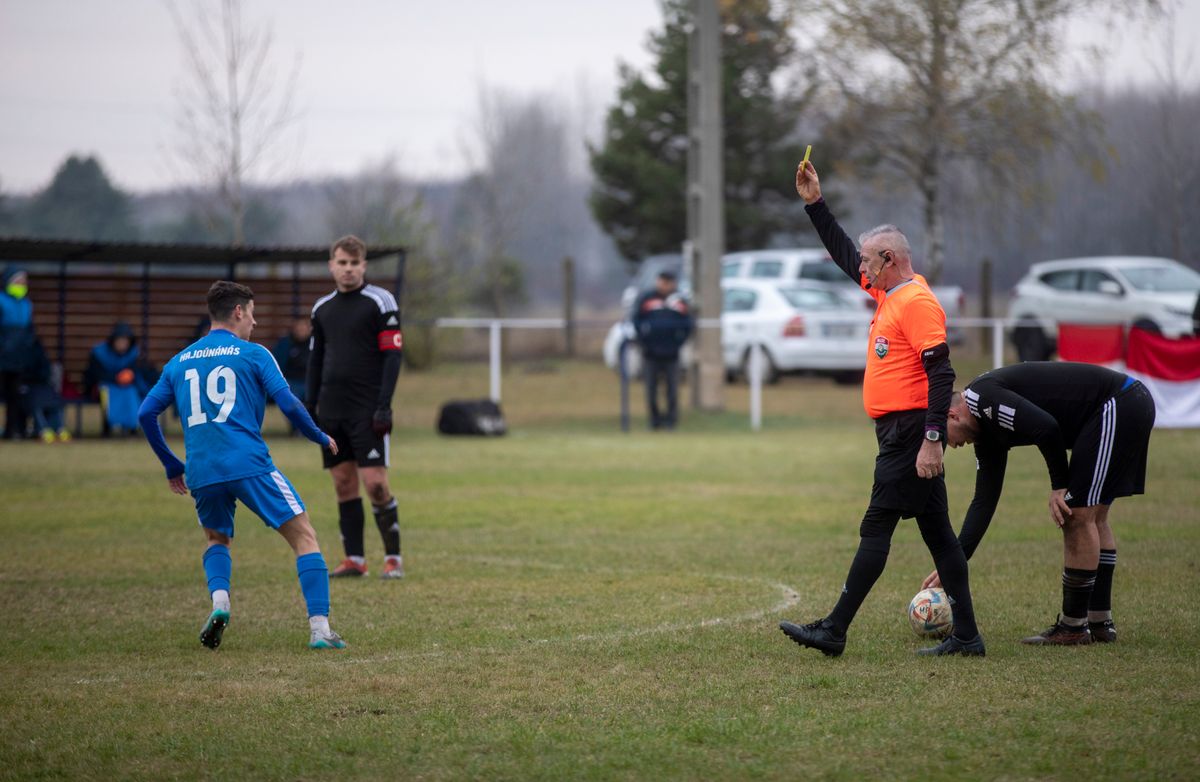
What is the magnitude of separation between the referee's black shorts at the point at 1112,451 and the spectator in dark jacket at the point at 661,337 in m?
14.7

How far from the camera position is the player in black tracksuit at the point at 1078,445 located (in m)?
6.82

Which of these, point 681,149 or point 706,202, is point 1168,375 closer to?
point 706,202

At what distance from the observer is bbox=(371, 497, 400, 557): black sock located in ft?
31.0

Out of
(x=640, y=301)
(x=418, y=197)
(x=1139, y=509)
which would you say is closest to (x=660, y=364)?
(x=640, y=301)

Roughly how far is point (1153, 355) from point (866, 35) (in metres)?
11.9

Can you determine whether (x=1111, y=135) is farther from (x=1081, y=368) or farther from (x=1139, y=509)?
(x=1081, y=368)

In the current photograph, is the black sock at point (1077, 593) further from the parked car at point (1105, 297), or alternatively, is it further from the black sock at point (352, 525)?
the parked car at point (1105, 297)

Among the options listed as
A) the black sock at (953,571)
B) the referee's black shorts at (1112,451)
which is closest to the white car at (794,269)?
the referee's black shorts at (1112,451)

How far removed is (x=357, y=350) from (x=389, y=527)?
1.26 m

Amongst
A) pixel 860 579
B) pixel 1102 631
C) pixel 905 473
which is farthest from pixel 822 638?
pixel 1102 631

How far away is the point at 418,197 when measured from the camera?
32.4 m

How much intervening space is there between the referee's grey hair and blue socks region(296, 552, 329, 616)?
3207 millimetres

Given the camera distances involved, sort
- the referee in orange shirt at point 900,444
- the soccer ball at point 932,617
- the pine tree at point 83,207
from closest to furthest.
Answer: the referee in orange shirt at point 900,444 → the soccer ball at point 932,617 → the pine tree at point 83,207

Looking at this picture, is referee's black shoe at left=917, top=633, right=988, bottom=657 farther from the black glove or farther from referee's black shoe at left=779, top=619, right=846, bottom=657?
the black glove
